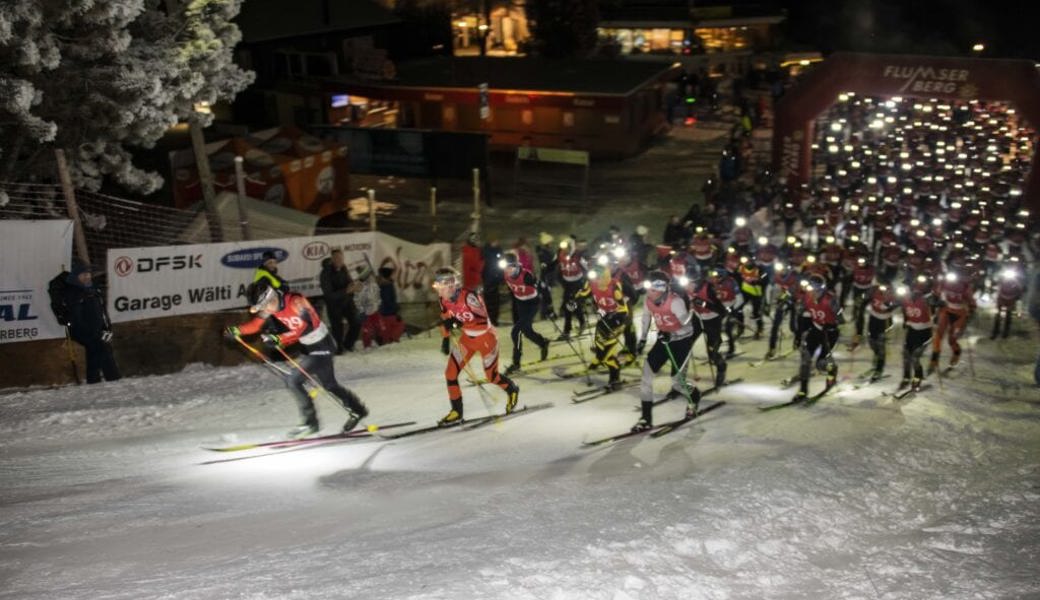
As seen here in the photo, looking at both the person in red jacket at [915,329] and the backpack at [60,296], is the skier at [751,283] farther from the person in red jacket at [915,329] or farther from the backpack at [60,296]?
the backpack at [60,296]

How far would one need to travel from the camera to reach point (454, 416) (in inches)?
381

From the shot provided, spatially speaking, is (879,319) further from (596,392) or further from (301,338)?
(301,338)

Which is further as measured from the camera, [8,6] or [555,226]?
[555,226]

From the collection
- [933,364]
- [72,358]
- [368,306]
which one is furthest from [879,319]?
[72,358]

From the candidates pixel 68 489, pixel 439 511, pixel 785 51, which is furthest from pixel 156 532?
pixel 785 51

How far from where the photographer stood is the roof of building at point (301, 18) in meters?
36.1

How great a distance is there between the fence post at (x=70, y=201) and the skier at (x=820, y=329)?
30.2ft

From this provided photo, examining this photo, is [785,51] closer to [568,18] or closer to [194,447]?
[568,18]

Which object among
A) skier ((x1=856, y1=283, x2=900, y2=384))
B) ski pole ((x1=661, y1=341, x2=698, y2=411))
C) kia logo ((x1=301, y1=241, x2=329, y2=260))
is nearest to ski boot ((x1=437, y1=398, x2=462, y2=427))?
ski pole ((x1=661, y1=341, x2=698, y2=411))

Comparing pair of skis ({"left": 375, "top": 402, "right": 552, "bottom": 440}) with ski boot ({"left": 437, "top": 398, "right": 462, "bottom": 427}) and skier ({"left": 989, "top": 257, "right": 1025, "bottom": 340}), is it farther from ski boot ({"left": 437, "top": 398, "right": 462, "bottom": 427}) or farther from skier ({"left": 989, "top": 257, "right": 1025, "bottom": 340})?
skier ({"left": 989, "top": 257, "right": 1025, "bottom": 340})

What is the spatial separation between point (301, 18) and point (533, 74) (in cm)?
1061

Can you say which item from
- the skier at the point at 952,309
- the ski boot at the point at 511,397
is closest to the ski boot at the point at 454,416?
the ski boot at the point at 511,397

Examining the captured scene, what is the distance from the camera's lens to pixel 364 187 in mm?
27594

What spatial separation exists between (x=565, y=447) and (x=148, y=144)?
901 cm
